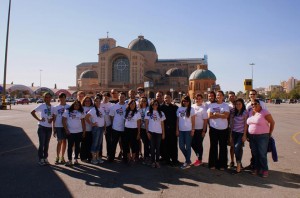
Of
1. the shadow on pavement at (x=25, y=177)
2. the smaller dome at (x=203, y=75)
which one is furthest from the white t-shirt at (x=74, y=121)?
the smaller dome at (x=203, y=75)

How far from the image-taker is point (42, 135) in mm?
7250

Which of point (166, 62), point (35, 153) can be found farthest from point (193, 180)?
point (166, 62)

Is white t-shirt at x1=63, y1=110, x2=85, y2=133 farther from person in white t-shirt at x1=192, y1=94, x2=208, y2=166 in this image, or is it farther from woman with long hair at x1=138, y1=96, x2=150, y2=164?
person in white t-shirt at x1=192, y1=94, x2=208, y2=166

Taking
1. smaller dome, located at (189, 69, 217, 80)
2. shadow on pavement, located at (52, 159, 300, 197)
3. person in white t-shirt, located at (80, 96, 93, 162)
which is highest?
smaller dome, located at (189, 69, 217, 80)

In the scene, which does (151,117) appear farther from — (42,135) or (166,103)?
(42,135)

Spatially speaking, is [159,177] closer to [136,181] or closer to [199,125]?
[136,181]

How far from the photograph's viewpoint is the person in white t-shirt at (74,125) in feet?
24.0

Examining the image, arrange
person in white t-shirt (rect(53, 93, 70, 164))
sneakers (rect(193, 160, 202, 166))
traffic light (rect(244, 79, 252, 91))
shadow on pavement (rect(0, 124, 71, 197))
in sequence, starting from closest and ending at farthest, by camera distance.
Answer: shadow on pavement (rect(0, 124, 71, 197)) < sneakers (rect(193, 160, 202, 166)) < person in white t-shirt (rect(53, 93, 70, 164)) < traffic light (rect(244, 79, 252, 91))

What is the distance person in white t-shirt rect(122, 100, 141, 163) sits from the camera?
289 inches

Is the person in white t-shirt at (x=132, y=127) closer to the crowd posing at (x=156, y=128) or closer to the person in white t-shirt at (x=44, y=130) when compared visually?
the crowd posing at (x=156, y=128)

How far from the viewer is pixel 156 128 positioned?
7074mm

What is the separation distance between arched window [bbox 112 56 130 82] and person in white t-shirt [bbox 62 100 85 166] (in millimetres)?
68949

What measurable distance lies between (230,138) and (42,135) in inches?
187

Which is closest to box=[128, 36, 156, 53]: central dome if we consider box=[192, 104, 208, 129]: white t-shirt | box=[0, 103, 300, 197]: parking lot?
box=[0, 103, 300, 197]: parking lot
